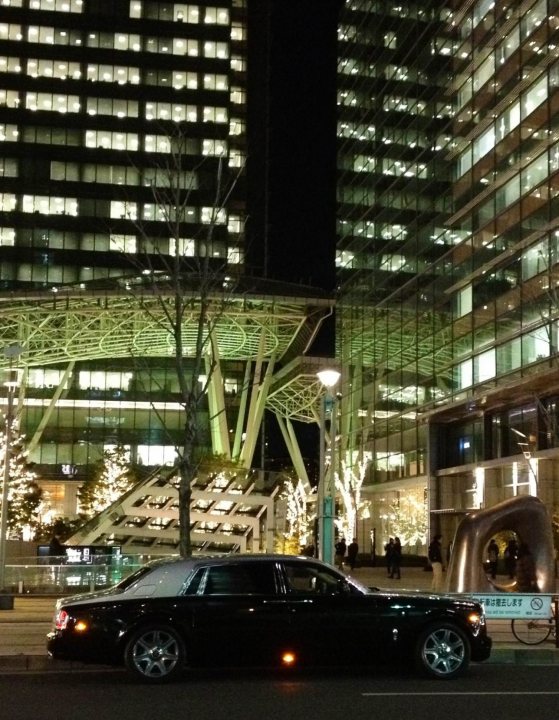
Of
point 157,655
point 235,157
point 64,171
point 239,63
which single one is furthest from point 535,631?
point 239,63

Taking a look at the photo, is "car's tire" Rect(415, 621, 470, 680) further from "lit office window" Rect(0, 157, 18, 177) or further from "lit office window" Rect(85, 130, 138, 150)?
"lit office window" Rect(85, 130, 138, 150)

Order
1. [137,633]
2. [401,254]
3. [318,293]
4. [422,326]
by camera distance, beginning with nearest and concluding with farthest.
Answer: [137,633], [422,326], [401,254], [318,293]

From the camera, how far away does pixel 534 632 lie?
15500 mm

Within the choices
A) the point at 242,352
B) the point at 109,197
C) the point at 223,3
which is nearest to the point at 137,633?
the point at 242,352

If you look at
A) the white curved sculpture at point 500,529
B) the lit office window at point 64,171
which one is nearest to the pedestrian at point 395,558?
the white curved sculpture at point 500,529

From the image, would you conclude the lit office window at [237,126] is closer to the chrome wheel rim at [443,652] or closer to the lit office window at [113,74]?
the lit office window at [113,74]

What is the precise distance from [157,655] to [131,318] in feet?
160

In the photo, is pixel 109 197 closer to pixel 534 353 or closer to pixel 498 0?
pixel 498 0

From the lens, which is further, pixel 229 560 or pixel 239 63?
pixel 239 63

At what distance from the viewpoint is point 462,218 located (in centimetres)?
4400

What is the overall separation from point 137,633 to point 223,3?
102 metres

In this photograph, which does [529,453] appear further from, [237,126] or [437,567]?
[237,126]

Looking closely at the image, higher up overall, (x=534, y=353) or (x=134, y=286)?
(x=134, y=286)

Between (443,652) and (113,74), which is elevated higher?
(113,74)
